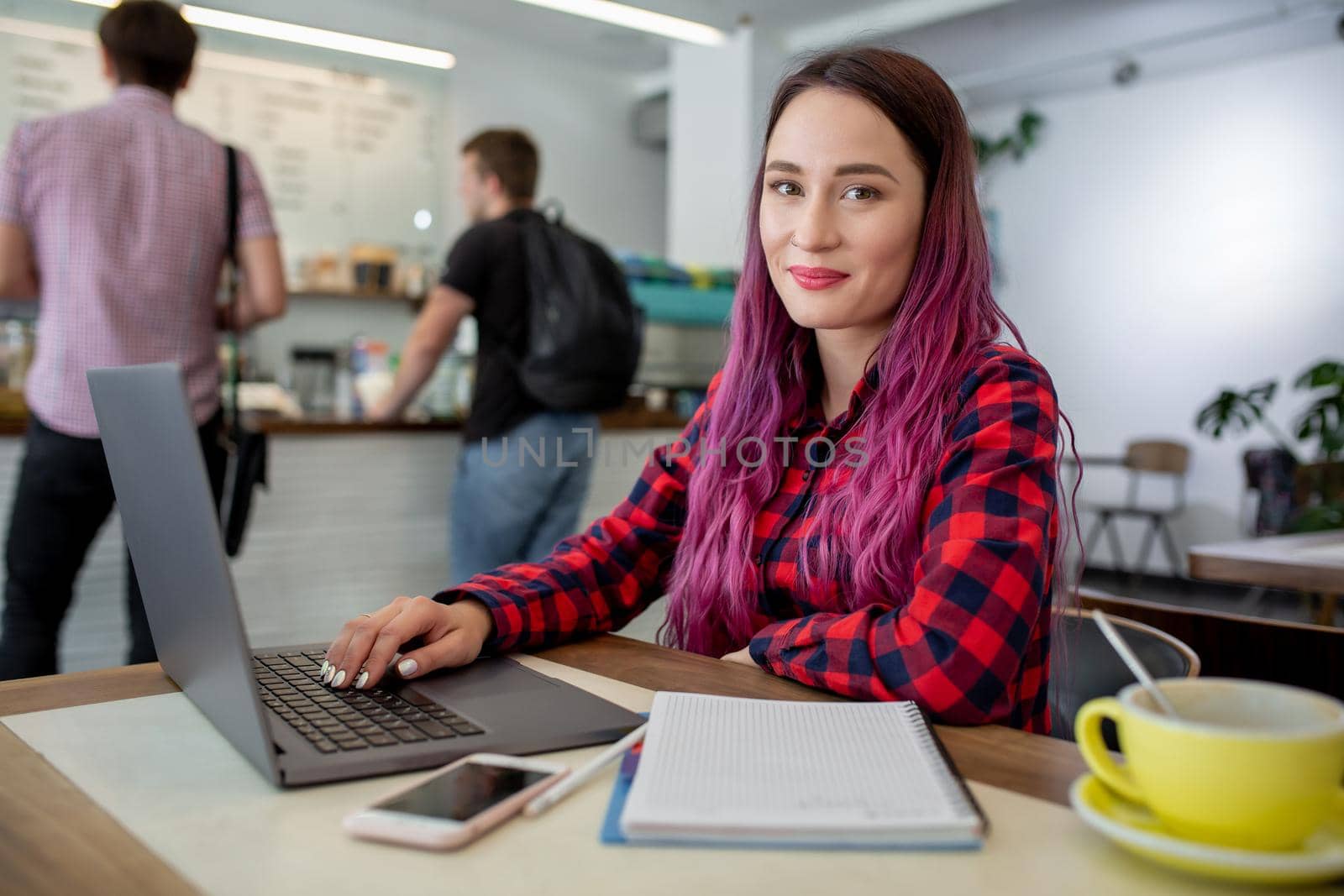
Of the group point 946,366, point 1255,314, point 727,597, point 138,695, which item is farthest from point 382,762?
point 1255,314

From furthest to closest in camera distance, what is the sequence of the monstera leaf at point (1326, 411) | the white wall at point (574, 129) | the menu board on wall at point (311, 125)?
the white wall at point (574, 129)
the menu board on wall at point (311, 125)
the monstera leaf at point (1326, 411)

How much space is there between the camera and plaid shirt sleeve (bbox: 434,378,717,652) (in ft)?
Answer: 3.53

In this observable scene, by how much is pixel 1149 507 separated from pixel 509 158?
17.2ft

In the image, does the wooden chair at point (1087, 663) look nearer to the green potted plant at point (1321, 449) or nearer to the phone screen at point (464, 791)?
the phone screen at point (464, 791)

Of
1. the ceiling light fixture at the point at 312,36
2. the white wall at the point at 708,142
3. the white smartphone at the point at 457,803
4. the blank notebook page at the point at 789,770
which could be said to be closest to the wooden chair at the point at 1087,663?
the blank notebook page at the point at 789,770

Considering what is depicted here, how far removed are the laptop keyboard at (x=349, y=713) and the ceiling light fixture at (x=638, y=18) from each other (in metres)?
3.91

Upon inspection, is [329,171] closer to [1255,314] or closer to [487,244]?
[487,244]

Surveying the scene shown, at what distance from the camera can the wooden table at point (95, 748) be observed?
0.54m

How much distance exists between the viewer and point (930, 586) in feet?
3.01

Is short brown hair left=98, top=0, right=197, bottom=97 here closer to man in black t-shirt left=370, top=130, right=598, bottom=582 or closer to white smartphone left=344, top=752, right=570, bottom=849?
man in black t-shirt left=370, top=130, right=598, bottom=582

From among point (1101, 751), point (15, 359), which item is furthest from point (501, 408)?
point (1101, 751)

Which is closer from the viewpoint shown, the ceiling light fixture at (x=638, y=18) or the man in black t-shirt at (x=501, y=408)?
the man in black t-shirt at (x=501, y=408)

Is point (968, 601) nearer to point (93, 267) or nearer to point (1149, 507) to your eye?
point (93, 267)

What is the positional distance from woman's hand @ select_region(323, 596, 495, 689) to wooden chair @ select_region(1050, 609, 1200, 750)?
24.8 inches
